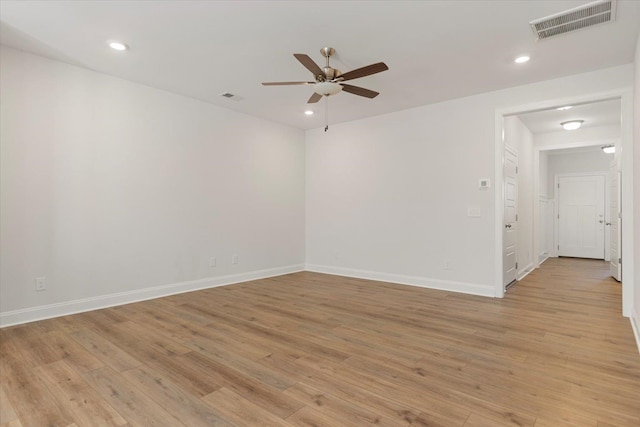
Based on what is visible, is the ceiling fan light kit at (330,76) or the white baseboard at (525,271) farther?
the white baseboard at (525,271)

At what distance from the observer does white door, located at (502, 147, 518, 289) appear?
4.74 meters

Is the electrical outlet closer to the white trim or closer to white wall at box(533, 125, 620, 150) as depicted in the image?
the white trim

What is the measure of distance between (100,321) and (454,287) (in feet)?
14.6

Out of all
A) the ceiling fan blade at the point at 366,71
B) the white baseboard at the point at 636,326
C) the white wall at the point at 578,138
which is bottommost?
the white baseboard at the point at 636,326

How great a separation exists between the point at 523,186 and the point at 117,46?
21.5 ft

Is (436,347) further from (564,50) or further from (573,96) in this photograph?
(573,96)

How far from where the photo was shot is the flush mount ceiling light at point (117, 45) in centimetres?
323

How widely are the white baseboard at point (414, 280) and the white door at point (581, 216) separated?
6.11 metres

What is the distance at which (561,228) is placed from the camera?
8922 millimetres

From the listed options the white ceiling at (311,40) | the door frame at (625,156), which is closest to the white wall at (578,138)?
the door frame at (625,156)

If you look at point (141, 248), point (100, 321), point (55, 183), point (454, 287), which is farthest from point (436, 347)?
point (55, 183)

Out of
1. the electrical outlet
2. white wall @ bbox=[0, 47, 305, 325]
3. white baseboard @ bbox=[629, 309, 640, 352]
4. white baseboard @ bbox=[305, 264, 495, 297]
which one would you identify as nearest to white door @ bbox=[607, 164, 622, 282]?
white baseboard @ bbox=[629, 309, 640, 352]

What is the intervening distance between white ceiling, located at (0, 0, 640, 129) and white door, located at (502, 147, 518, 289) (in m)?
1.37

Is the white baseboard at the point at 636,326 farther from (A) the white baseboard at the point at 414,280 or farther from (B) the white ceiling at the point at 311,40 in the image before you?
(B) the white ceiling at the point at 311,40
